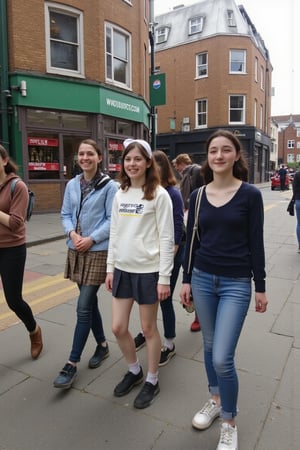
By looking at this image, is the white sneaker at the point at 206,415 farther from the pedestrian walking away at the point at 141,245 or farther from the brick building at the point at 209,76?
the brick building at the point at 209,76

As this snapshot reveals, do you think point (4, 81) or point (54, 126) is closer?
point (4, 81)

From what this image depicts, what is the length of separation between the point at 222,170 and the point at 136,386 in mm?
1782

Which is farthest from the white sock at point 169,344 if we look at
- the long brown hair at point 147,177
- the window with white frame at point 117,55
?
the window with white frame at point 117,55

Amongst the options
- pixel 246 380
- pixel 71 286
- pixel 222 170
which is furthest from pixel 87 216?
pixel 71 286

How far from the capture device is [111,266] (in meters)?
2.72

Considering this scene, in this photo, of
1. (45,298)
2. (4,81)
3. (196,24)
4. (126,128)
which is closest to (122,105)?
(126,128)

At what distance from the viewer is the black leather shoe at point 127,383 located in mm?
2785

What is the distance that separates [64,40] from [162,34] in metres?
21.6

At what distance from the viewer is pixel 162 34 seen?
3166 cm

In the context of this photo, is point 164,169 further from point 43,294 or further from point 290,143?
point 290,143

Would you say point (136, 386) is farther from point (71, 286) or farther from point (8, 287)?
point (71, 286)

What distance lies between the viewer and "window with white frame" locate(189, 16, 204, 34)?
2936 cm

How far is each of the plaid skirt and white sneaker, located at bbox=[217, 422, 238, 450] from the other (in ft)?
4.30

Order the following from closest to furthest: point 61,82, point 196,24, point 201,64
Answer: point 61,82
point 201,64
point 196,24
